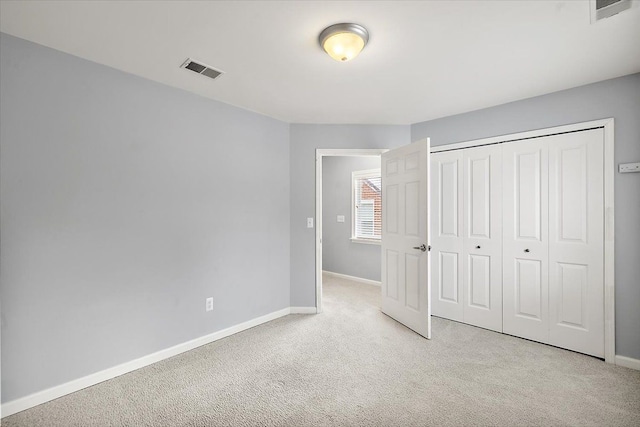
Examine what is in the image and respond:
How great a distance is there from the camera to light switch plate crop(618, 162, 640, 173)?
2.49 metres

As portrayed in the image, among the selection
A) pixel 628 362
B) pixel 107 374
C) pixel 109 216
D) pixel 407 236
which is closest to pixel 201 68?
pixel 109 216

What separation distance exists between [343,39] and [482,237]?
2606 mm

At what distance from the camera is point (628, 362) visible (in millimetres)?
2545

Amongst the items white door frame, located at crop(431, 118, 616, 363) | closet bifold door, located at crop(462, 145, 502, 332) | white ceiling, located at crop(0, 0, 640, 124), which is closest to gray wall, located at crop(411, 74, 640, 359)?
white door frame, located at crop(431, 118, 616, 363)

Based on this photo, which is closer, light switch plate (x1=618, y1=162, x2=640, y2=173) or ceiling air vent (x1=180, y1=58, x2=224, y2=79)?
ceiling air vent (x1=180, y1=58, x2=224, y2=79)

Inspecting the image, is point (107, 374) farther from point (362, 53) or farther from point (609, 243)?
point (609, 243)

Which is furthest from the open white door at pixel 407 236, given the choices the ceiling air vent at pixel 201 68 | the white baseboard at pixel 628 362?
the ceiling air vent at pixel 201 68

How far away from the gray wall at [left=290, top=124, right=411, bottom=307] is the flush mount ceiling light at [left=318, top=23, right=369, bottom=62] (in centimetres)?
188

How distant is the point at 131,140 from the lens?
2496mm

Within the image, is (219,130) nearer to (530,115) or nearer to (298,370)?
(298,370)

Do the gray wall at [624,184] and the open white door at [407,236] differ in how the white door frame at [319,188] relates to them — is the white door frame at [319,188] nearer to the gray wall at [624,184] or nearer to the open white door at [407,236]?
the open white door at [407,236]

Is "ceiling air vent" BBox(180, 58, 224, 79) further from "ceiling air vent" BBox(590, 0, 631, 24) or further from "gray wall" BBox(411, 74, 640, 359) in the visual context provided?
"gray wall" BBox(411, 74, 640, 359)

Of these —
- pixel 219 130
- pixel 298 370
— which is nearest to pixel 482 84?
pixel 219 130

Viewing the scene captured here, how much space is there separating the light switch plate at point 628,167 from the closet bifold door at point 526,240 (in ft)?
1.70
